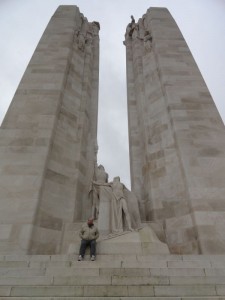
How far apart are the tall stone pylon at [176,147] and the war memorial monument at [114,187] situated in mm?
45

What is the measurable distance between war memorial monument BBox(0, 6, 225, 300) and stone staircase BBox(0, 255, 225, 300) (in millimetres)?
22

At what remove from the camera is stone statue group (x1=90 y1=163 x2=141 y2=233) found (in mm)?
7973

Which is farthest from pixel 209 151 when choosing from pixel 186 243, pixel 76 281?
pixel 76 281

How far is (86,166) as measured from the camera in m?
11.7

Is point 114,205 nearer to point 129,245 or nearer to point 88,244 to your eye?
point 129,245

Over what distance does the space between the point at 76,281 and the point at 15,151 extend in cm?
646

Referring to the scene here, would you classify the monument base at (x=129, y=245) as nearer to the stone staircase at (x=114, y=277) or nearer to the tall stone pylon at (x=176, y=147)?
the stone staircase at (x=114, y=277)

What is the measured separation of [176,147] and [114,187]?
3423 mm

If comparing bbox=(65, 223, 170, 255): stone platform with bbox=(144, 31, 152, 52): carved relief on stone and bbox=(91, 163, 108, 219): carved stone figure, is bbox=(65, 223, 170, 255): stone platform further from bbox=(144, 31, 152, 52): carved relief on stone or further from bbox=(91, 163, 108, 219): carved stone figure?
bbox=(144, 31, 152, 52): carved relief on stone

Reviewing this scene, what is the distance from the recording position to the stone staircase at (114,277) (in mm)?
4434

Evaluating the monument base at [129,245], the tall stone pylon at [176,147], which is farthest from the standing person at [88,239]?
the tall stone pylon at [176,147]

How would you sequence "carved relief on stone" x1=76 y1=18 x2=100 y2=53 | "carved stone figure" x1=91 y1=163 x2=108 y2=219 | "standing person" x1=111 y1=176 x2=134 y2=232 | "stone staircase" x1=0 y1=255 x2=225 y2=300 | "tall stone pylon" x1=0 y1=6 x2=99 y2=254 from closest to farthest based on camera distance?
"stone staircase" x1=0 y1=255 x2=225 y2=300
"standing person" x1=111 y1=176 x2=134 y2=232
"tall stone pylon" x1=0 y1=6 x2=99 y2=254
"carved stone figure" x1=91 y1=163 x2=108 y2=219
"carved relief on stone" x1=76 y1=18 x2=100 y2=53

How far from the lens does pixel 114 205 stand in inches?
329

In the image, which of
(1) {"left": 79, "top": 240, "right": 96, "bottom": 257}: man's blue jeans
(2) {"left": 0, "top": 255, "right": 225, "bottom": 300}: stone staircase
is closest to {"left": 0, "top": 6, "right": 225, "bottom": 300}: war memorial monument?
(2) {"left": 0, "top": 255, "right": 225, "bottom": 300}: stone staircase
